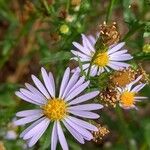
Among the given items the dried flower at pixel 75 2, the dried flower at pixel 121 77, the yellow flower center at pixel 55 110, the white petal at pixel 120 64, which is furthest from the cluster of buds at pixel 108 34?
the dried flower at pixel 75 2

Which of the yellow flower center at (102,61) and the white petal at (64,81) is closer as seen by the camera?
the white petal at (64,81)

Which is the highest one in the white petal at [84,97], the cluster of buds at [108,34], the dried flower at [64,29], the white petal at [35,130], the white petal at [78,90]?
the dried flower at [64,29]

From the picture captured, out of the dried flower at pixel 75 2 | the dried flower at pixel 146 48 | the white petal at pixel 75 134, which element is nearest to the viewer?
the white petal at pixel 75 134

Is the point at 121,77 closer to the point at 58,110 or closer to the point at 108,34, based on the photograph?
the point at 108,34

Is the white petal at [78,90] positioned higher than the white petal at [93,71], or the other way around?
the white petal at [93,71]

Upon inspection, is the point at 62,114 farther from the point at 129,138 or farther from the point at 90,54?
the point at 129,138

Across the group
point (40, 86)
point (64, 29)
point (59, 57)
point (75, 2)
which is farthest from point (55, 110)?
point (75, 2)

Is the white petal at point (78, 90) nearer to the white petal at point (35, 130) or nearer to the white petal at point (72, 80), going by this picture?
the white petal at point (72, 80)
